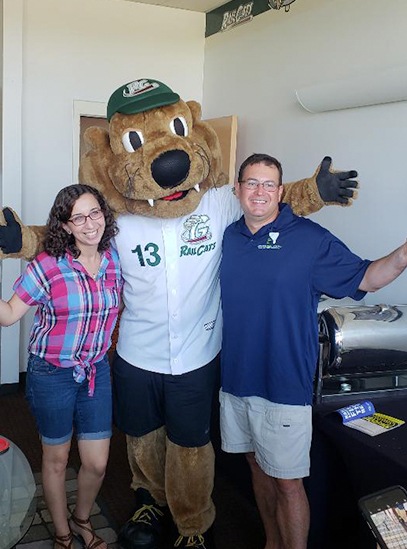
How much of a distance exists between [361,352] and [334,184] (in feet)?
1.97

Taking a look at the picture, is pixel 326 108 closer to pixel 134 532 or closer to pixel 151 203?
pixel 151 203

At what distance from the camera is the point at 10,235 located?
208 centimetres

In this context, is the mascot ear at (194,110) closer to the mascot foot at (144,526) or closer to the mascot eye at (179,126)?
the mascot eye at (179,126)

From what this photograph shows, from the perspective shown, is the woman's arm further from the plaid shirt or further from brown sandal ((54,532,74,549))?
brown sandal ((54,532,74,549))

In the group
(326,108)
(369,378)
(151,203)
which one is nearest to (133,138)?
(151,203)

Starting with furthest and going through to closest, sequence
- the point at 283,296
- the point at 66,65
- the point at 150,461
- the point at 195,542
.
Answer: the point at 66,65
the point at 150,461
the point at 195,542
the point at 283,296

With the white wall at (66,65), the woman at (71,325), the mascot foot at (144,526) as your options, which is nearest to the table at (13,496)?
the woman at (71,325)

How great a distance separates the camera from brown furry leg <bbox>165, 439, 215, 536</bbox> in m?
2.33

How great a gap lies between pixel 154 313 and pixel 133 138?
616 millimetres

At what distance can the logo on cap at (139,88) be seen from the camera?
219 cm

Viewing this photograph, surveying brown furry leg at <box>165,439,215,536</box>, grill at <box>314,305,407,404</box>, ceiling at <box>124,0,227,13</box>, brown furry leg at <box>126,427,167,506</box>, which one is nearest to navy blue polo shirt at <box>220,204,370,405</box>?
grill at <box>314,305,407,404</box>

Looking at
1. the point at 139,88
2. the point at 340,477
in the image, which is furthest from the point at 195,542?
the point at 139,88

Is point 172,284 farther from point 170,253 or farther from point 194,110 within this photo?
point 194,110

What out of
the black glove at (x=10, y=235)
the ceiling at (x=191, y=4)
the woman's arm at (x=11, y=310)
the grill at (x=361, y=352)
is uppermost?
the ceiling at (x=191, y=4)
